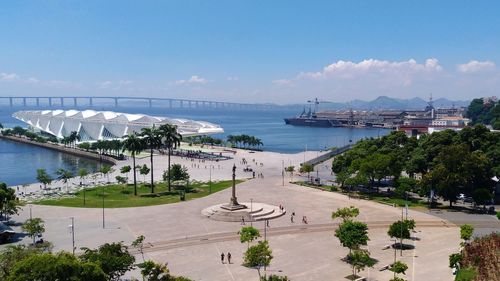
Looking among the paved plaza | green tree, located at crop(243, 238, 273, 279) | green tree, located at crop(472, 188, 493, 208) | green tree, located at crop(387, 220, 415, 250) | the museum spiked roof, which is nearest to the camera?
green tree, located at crop(243, 238, 273, 279)

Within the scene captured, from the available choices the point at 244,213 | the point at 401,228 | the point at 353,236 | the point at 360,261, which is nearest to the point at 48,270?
the point at 360,261

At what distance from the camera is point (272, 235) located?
125ft

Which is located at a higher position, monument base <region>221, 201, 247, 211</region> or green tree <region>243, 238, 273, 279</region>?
green tree <region>243, 238, 273, 279</region>

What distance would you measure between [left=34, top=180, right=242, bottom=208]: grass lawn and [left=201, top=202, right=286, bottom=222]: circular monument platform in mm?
8338

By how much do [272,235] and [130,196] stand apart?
23.9 meters

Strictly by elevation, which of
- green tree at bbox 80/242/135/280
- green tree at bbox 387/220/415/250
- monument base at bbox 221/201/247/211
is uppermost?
green tree at bbox 80/242/135/280

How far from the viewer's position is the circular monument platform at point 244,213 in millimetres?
43547

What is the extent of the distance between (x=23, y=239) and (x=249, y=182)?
34345mm

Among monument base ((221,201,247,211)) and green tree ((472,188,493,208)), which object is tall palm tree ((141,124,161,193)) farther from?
green tree ((472,188,493,208))

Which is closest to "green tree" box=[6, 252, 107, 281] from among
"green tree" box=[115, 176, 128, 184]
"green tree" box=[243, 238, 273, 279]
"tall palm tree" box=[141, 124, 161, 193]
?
"green tree" box=[243, 238, 273, 279]

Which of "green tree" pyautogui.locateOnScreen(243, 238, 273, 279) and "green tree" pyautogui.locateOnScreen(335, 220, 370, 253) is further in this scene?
"green tree" pyautogui.locateOnScreen(335, 220, 370, 253)

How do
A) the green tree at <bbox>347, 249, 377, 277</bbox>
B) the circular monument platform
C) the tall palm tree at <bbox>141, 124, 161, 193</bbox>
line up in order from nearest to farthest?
the green tree at <bbox>347, 249, 377, 277</bbox> < the circular monument platform < the tall palm tree at <bbox>141, 124, 161, 193</bbox>

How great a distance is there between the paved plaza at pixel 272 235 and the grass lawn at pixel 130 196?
7.09 ft

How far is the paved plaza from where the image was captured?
97.5 ft
